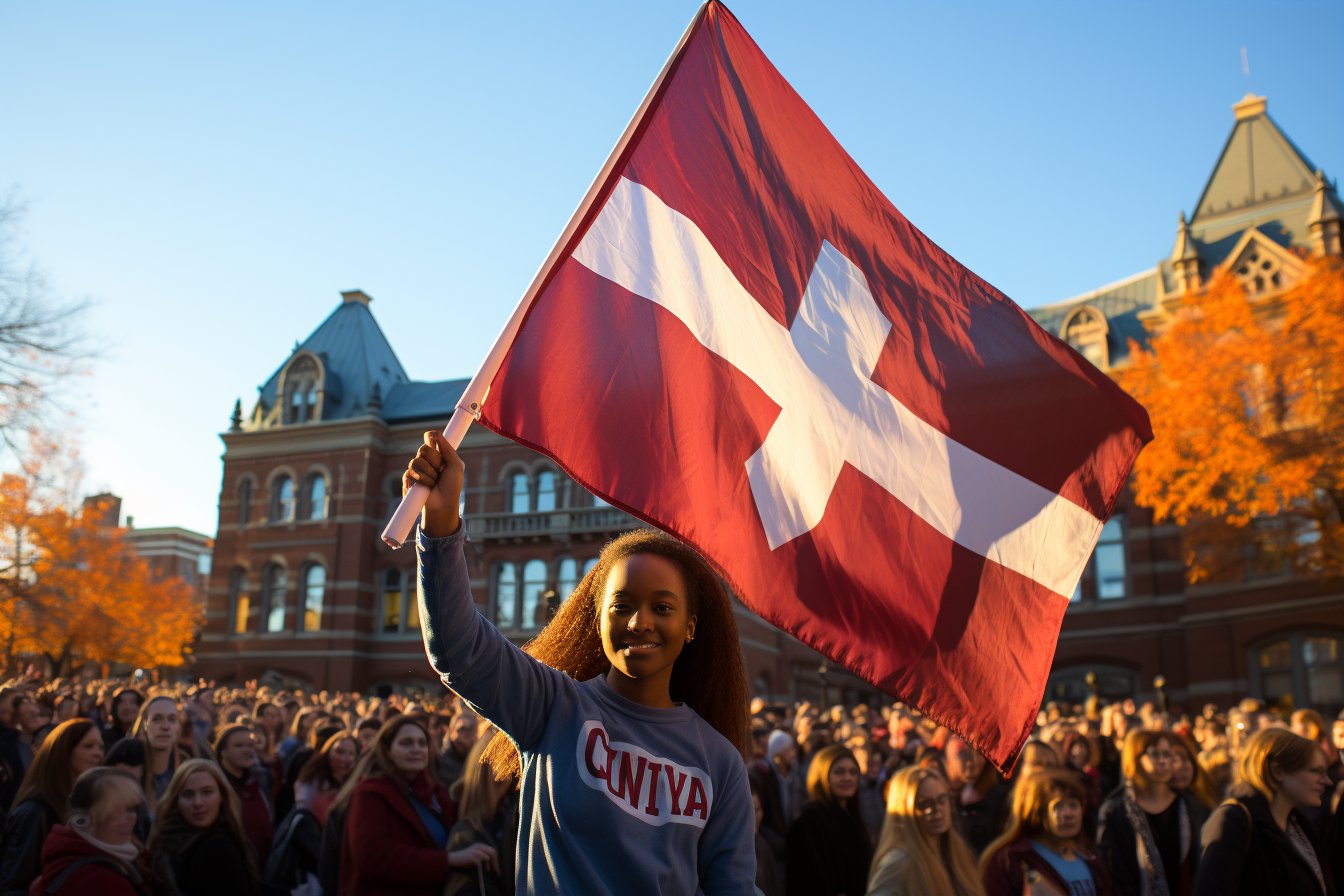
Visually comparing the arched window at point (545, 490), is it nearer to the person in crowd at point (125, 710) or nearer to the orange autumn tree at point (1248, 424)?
the orange autumn tree at point (1248, 424)

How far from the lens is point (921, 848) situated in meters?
5.02

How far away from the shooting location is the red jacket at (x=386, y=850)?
518 centimetres

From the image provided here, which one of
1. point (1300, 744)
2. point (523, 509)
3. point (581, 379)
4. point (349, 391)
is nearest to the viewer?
point (581, 379)

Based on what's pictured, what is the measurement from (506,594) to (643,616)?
3466cm

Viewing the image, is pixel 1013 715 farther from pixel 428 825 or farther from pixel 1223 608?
pixel 1223 608

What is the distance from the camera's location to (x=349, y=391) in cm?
4047

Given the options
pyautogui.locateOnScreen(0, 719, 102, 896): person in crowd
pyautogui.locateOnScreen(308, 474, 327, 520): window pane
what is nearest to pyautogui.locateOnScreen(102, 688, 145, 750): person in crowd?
pyautogui.locateOnScreen(0, 719, 102, 896): person in crowd

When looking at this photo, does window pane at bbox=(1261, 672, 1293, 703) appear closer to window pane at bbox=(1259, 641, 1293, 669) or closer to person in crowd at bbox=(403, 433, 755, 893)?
window pane at bbox=(1259, 641, 1293, 669)

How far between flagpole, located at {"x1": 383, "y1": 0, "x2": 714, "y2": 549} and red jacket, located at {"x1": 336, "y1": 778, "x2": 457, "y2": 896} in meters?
2.43

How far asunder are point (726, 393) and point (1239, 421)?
68.9 feet

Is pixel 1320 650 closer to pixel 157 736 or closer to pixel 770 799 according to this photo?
pixel 770 799

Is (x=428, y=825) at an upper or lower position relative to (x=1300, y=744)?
lower

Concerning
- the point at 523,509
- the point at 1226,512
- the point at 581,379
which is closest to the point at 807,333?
the point at 581,379

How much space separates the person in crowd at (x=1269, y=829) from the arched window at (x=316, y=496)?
3626cm
